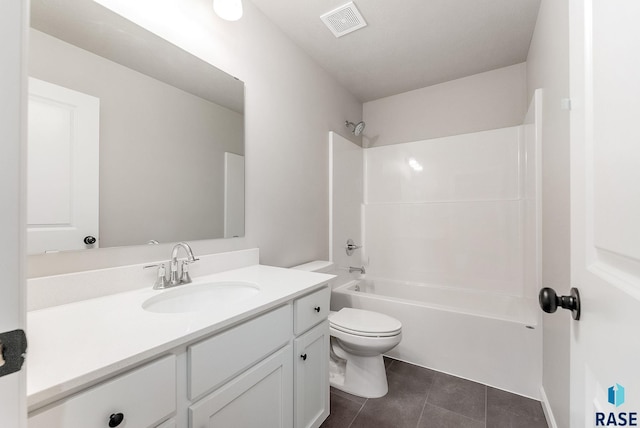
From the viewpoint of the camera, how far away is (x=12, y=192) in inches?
14.2

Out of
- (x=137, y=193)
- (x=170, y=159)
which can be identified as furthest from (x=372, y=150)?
(x=137, y=193)

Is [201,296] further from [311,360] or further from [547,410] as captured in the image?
[547,410]

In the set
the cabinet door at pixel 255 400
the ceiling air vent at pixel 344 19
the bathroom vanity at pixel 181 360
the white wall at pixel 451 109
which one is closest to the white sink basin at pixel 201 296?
the bathroom vanity at pixel 181 360

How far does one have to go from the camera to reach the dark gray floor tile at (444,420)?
1.44 metres

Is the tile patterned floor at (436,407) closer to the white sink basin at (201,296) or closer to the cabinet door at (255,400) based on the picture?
the cabinet door at (255,400)

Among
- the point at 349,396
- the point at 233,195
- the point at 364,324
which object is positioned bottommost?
the point at 349,396

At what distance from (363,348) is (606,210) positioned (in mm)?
A: 1480

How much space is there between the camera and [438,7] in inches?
67.1

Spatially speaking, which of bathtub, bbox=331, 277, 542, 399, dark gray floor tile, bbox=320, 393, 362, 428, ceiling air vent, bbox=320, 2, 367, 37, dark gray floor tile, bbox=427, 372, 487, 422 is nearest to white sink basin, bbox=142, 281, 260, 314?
dark gray floor tile, bbox=320, 393, 362, 428

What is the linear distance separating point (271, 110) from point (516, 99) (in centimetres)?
221

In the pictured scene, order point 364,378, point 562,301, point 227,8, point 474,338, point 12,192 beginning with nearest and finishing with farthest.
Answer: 1. point 12,192
2. point 562,301
3. point 227,8
4. point 364,378
5. point 474,338

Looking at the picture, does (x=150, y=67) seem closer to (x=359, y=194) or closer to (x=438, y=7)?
(x=438, y=7)

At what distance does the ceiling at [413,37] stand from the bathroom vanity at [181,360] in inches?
69.7

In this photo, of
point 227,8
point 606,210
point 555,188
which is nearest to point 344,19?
point 227,8
